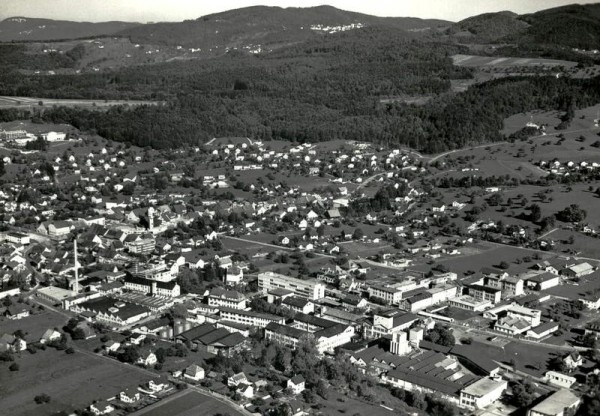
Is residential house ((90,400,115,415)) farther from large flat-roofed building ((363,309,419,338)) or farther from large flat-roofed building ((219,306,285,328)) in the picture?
large flat-roofed building ((363,309,419,338))

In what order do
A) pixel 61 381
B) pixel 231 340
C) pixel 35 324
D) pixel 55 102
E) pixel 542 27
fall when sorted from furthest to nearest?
pixel 542 27
pixel 55 102
pixel 35 324
pixel 231 340
pixel 61 381

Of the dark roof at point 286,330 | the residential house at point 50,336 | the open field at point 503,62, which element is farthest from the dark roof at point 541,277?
the open field at point 503,62

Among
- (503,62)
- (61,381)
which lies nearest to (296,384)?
(61,381)

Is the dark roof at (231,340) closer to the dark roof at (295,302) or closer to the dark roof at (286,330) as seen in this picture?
the dark roof at (286,330)

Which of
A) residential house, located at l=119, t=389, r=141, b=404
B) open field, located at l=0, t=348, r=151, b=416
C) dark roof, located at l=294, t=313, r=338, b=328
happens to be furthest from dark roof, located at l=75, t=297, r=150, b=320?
residential house, located at l=119, t=389, r=141, b=404

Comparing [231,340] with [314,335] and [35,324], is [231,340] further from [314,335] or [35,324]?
[35,324]

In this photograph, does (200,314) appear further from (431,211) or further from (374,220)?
(431,211)

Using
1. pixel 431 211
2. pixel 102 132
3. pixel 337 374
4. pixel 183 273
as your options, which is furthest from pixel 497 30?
pixel 337 374
